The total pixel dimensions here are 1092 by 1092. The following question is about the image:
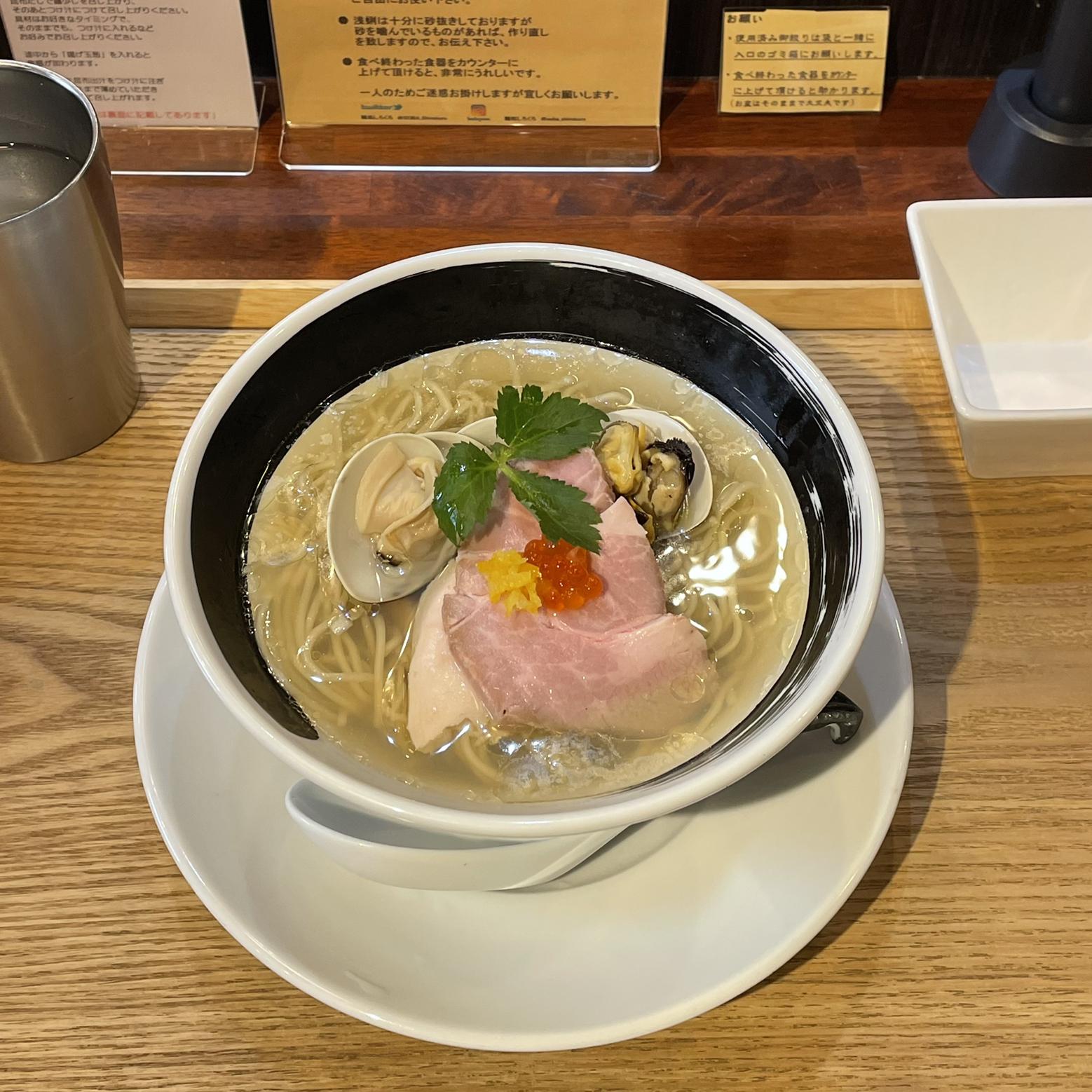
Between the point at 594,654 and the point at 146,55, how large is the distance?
1.20m

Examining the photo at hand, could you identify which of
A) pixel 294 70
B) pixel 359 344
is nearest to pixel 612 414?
pixel 359 344

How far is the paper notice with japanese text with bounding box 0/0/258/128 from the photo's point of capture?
150cm

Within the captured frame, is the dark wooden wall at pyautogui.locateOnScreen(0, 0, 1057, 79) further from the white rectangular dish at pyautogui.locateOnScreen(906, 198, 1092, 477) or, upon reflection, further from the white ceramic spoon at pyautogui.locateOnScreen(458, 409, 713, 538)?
the white ceramic spoon at pyautogui.locateOnScreen(458, 409, 713, 538)

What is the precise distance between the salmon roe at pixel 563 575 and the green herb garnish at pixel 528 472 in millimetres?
12

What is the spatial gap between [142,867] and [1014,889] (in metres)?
0.85

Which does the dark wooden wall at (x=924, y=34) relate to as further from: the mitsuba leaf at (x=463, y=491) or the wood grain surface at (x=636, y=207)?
the mitsuba leaf at (x=463, y=491)

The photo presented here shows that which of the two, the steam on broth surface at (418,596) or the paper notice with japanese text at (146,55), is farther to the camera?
the paper notice with japanese text at (146,55)

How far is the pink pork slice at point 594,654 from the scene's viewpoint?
3.14ft

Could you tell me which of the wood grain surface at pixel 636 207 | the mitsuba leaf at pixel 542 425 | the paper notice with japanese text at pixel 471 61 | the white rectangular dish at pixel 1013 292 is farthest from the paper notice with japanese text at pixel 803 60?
the mitsuba leaf at pixel 542 425

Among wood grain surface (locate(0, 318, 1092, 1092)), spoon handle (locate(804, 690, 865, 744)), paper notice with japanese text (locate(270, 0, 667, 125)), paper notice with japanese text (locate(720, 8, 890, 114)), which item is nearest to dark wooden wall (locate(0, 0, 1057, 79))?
paper notice with japanese text (locate(720, 8, 890, 114))

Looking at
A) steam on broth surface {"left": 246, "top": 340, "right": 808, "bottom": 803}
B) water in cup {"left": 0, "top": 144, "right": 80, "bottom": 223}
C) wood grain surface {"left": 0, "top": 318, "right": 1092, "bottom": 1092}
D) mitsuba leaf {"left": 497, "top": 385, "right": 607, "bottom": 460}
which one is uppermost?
water in cup {"left": 0, "top": 144, "right": 80, "bottom": 223}

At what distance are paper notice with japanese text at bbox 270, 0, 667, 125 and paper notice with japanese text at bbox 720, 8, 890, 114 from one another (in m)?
0.16

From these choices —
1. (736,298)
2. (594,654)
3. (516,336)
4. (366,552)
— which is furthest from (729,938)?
(736,298)

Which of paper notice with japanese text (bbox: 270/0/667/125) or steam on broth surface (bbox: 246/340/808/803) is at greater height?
paper notice with japanese text (bbox: 270/0/667/125)
